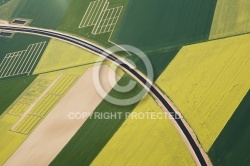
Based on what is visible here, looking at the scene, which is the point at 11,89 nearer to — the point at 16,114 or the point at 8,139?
the point at 16,114

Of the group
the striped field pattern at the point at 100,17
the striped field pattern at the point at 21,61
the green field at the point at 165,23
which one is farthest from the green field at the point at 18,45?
the green field at the point at 165,23

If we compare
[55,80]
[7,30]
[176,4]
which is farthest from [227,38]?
[7,30]

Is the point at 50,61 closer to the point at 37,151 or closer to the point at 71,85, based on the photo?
the point at 71,85

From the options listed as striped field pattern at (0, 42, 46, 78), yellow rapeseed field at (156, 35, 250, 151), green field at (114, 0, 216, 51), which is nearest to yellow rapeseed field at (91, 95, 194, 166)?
yellow rapeseed field at (156, 35, 250, 151)

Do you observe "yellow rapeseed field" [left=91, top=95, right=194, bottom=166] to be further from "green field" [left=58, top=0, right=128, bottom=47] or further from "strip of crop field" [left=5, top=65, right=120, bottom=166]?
"green field" [left=58, top=0, right=128, bottom=47]

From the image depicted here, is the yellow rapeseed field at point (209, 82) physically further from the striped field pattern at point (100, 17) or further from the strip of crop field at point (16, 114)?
the strip of crop field at point (16, 114)
